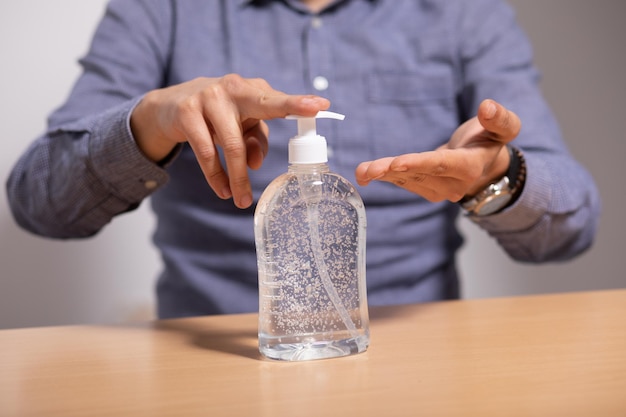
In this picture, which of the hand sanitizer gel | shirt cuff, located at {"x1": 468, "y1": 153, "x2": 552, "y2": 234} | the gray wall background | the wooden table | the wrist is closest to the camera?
the wooden table

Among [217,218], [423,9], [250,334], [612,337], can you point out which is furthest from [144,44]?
[612,337]

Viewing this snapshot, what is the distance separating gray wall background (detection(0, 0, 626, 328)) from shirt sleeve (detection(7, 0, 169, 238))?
260 millimetres

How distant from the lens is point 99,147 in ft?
A: 2.84

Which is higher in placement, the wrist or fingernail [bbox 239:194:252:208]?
the wrist

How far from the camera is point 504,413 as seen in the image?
49 centimetres

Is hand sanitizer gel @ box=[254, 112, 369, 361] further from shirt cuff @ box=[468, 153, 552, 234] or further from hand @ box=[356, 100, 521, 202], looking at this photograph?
shirt cuff @ box=[468, 153, 552, 234]

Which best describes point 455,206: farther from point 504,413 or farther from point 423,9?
point 504,413

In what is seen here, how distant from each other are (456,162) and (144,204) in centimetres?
82

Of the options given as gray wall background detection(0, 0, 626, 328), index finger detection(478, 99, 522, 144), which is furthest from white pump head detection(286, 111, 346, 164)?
gray wall background detection(0, 0, 626, 328)

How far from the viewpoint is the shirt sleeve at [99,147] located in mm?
855

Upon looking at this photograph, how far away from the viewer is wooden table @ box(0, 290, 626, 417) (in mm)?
514

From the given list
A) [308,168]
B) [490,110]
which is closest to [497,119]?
[490,110]

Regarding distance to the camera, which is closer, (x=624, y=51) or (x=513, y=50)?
(x=513, y=50)

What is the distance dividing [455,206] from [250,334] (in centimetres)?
51
